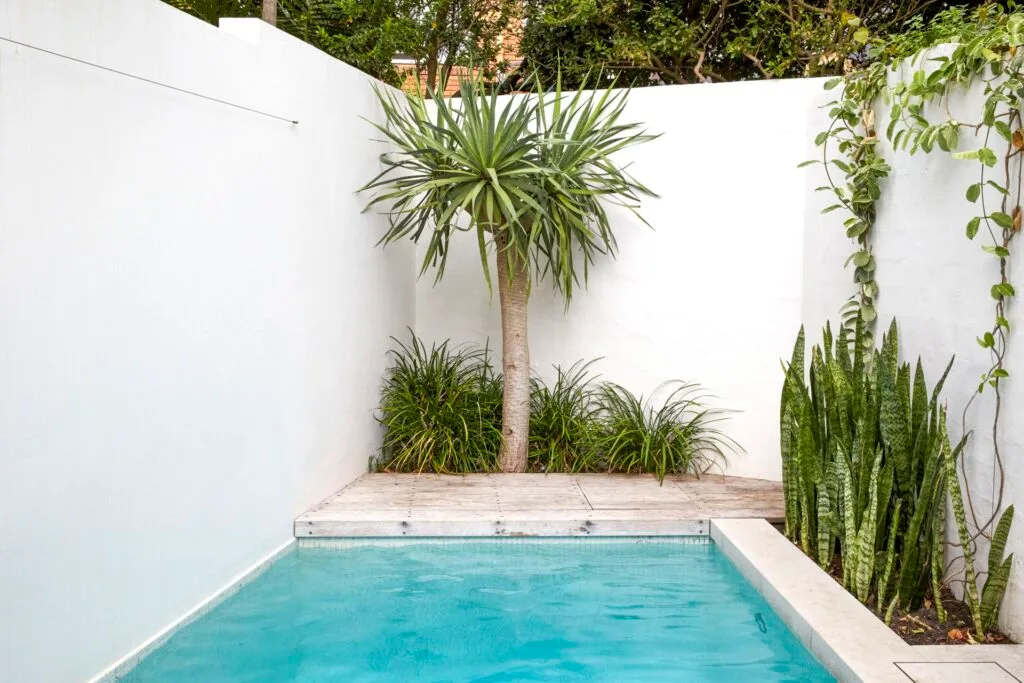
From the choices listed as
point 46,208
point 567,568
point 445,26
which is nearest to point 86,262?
point 46,208

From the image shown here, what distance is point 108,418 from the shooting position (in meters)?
3.26

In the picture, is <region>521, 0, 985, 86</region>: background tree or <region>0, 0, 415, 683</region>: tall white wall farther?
<region>521, 0, 985, 86</region>: background tree

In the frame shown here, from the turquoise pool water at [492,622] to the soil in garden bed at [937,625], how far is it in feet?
1.36

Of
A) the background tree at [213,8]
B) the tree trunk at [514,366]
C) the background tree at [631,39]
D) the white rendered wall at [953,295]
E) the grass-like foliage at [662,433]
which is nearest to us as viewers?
the white rendered wall at [953,295]

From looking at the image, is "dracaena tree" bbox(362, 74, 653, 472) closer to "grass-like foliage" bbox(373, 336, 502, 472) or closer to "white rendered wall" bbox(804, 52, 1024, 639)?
"grass-like foliage" bbox(373, 336, 502, 472)

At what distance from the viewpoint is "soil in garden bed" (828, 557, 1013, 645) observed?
11.6 feet

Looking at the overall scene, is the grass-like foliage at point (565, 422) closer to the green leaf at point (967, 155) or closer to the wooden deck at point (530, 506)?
the wooden deck at point (530, 506)

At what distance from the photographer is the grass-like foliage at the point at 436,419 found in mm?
6145

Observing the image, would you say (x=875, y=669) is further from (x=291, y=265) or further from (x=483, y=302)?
(x=483, y=302)

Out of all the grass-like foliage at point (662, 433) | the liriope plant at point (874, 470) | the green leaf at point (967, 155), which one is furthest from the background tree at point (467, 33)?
the green leaf at point (967, 155)

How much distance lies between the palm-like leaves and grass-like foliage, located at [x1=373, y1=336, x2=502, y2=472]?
863 millimetres

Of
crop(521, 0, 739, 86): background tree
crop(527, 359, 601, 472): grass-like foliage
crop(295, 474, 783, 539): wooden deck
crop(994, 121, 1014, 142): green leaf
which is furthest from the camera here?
crop(521, 0, 739, 86): background tree

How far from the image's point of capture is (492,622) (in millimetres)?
3939

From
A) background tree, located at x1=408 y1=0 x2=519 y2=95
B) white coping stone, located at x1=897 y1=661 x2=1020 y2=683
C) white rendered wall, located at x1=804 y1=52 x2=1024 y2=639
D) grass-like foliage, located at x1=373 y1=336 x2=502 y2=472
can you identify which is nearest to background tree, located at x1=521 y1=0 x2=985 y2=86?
background tree, located at x1=408 y1=0 x2=519 y2=95
